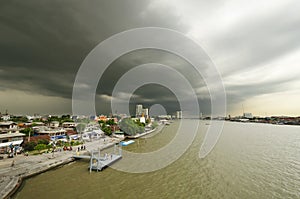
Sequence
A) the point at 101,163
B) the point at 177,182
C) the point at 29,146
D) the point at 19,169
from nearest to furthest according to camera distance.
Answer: the point at 177,182 → the point at 19,169 → the point at 101,163 → the point at 29,146

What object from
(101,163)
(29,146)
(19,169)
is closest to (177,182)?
(101,163)

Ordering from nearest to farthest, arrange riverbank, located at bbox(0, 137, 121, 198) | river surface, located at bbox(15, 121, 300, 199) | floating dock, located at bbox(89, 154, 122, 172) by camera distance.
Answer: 1. riverbank, located at bbox(0, 137, 121, 198)
2. river surface, located at bbox(15, 121, 300, 199)
3. floating dock, located at bbox(89, 154, 122, 172)

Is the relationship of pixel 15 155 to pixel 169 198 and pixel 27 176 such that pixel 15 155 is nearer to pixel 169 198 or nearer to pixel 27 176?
pixel 27 176

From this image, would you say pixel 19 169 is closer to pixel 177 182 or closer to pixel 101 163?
pixel 101 163

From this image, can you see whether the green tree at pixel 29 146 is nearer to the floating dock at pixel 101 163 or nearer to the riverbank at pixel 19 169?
the riverbank at pixel 19 169

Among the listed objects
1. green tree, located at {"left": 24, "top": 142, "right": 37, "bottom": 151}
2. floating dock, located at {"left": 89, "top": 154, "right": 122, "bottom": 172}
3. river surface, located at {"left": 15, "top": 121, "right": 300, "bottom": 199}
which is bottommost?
river surface, located at {"left": 15, "top": 121, "right": 300, "bottom": 199}

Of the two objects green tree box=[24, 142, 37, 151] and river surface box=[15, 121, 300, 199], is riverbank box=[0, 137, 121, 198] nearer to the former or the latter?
river surface box=[15, 121, 300, 199]

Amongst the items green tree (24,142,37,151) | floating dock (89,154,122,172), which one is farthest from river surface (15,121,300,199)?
green tree (24,142,37,151)

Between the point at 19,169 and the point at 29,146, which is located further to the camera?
the point at 29,146

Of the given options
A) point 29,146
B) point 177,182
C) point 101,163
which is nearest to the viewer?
point 177,182

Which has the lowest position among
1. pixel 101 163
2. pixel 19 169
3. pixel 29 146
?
pixel 101 163

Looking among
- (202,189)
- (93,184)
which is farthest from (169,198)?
(93,184)
